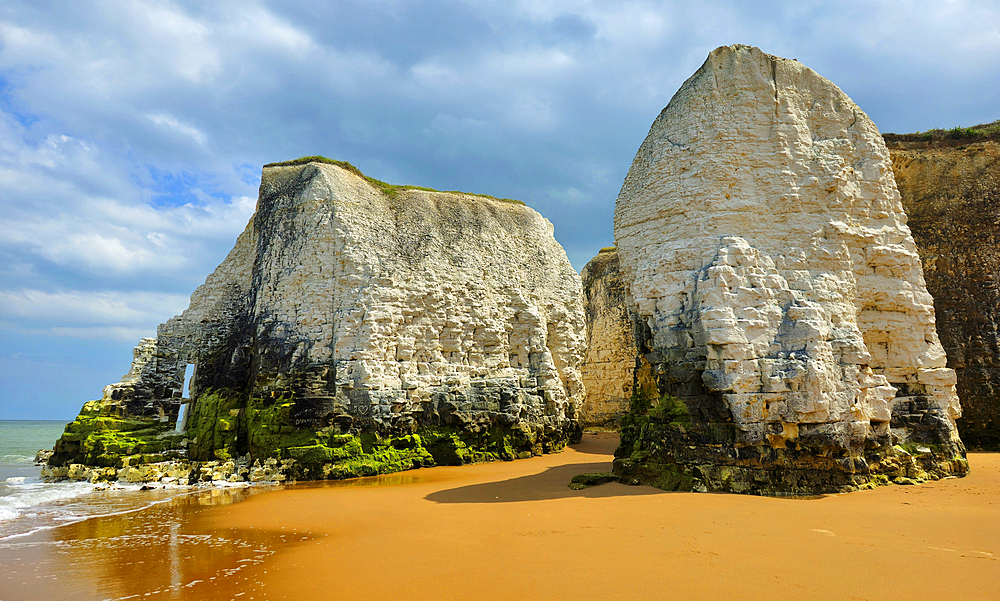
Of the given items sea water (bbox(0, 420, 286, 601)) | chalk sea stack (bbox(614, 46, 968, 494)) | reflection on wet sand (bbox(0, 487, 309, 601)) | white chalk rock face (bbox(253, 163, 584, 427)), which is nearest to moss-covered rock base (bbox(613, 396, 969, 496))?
chalk sea stack (bbox(614, 46, 968, 494))

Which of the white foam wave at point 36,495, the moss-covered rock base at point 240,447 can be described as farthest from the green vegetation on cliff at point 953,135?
the white foam wave at point 36,495

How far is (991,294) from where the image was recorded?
49.9 ft

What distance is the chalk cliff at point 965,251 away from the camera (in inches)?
591

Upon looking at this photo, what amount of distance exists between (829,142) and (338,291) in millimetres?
12373

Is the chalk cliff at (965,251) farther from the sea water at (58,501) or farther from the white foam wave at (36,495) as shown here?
the white foam wave at (36,495)

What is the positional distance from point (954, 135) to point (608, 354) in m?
15.5

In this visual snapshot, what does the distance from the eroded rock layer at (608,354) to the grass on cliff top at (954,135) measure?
452 inches

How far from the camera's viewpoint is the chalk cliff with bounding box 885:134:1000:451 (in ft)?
49.3

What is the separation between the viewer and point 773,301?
8836 millimetres

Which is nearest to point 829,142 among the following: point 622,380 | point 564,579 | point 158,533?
point 564,579

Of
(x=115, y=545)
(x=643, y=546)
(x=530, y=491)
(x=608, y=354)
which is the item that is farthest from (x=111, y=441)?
(x=608, y=354)

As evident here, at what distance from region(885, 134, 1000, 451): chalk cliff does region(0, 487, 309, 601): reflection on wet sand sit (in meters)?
18.4

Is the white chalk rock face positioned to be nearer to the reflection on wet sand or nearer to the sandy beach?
the sandy beach

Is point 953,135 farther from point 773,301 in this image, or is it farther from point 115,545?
point 115,545
